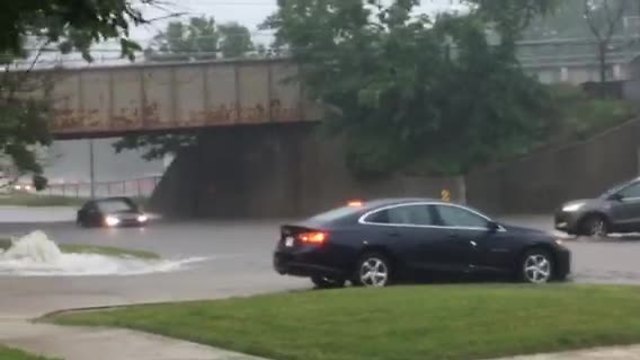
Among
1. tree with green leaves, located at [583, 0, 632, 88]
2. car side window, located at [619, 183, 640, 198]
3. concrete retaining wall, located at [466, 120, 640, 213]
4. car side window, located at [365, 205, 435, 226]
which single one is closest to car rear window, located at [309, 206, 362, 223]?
car side window, located at [365, 205, 435, 226]

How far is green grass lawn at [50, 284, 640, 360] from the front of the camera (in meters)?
13.0

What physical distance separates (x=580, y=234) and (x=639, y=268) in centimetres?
1064

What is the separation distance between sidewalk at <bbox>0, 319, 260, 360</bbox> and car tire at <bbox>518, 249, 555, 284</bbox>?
921 cm

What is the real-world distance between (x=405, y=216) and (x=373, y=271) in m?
1.13

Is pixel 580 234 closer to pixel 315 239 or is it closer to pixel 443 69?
pixel 315 239

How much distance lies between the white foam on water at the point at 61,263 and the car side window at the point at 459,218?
8288 mm

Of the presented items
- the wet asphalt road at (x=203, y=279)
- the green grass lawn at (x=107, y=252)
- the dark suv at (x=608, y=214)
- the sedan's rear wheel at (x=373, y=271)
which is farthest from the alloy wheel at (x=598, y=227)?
the sedan's rear wheel at (x=373, y=271)

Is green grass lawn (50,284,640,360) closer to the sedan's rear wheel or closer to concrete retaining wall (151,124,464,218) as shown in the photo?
the sedan's rear wheel

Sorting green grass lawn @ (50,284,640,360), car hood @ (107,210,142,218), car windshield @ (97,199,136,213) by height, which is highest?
green grass lawn @ (50,284,640,360)

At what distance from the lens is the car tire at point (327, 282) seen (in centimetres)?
2239

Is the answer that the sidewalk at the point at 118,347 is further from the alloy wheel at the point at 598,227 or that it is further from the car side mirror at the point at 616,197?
the car side mirror at the point at 616,197

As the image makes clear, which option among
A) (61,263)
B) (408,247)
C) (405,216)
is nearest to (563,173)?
(61,263)

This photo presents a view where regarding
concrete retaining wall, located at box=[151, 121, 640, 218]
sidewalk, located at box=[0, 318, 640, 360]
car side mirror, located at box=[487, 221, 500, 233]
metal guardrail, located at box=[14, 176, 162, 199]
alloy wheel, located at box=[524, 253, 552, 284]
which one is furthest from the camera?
metal guardrail, located at box=[14, 176, 162, 199]

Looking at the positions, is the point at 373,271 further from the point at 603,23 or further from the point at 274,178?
the point at 603,23
